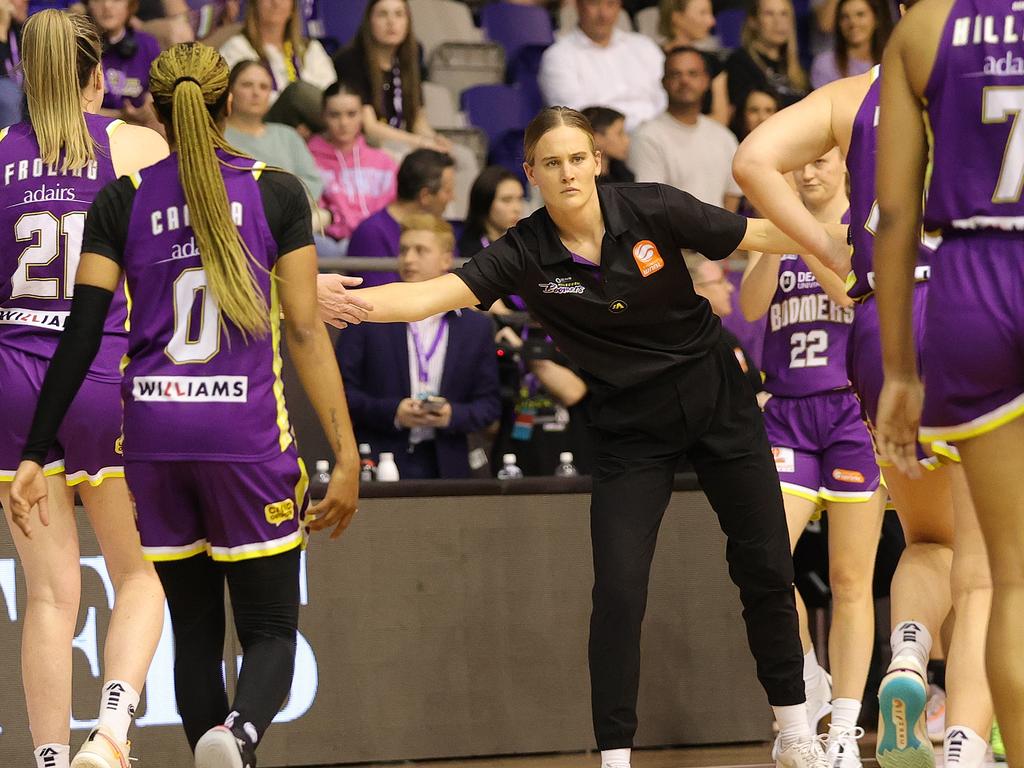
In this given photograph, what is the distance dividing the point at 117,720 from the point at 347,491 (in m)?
0.96

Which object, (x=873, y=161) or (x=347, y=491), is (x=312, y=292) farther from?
(x=873, y=161)

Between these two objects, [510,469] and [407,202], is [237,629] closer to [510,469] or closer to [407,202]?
[510,469]

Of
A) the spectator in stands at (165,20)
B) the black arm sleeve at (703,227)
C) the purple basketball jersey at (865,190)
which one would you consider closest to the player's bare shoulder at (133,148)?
the black arm sleeve at (703,227)

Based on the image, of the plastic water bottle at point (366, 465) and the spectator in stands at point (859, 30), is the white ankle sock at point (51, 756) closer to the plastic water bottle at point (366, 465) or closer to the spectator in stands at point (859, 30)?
the plastic water bottle at point (366, 465)

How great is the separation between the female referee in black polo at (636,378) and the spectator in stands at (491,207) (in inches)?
111

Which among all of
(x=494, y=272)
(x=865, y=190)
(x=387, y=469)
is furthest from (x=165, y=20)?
(x=865, y=190)

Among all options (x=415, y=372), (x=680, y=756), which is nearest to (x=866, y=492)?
(x=680, y=756)

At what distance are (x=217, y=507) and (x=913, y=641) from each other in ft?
6.46

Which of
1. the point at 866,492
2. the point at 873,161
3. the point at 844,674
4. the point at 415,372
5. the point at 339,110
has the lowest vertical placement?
the point at 844,674

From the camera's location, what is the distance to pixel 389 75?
9.21 metres

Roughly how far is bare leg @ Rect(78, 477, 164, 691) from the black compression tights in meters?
0.46

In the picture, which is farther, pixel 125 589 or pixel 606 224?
pixel 606 224

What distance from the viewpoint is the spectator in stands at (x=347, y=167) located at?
8.48 meters

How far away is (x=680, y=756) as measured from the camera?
19.1 ft
